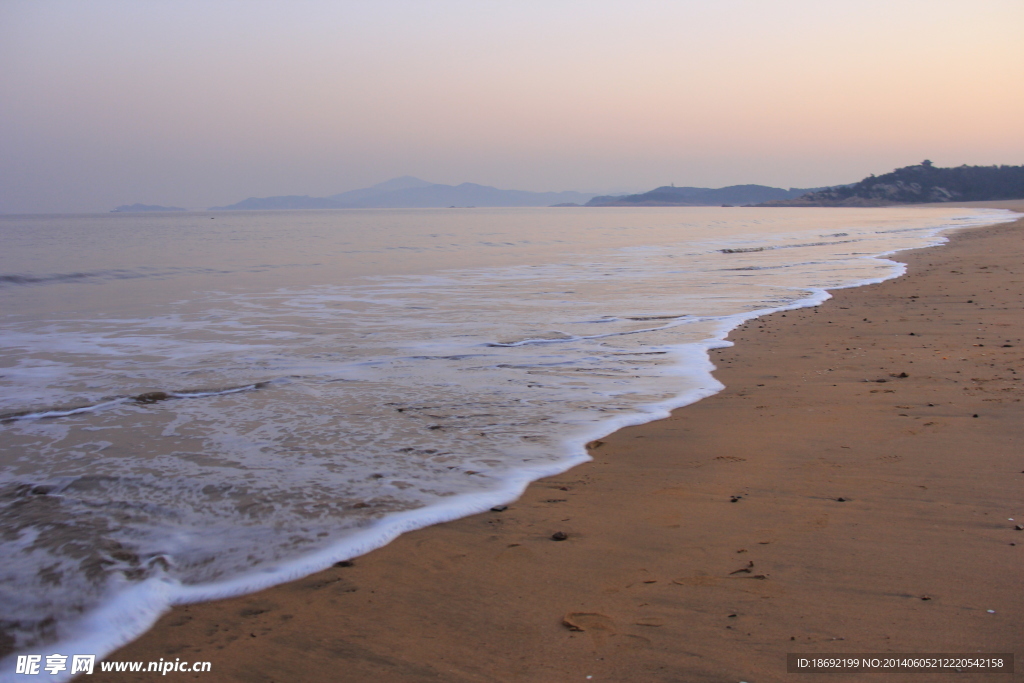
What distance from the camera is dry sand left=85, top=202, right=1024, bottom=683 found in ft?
7.31

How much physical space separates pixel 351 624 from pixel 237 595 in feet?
2.02

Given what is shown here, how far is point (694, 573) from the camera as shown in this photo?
2.72 meters

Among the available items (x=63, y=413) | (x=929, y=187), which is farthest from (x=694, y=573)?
(x=929, y=187)

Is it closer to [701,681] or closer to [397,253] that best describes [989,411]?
[701,681]

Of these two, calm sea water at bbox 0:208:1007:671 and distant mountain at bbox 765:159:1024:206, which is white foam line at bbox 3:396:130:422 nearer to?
calm sea water at bbox 0:208:1007:671

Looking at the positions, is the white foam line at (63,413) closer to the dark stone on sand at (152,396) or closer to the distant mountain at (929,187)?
the dark stone on sand at (152,396)

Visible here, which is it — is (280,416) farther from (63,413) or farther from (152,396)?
(63,413)

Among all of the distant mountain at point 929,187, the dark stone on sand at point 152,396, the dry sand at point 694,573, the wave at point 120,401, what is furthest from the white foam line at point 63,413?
the distant mountain at point 929,187

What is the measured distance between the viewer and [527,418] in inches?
202

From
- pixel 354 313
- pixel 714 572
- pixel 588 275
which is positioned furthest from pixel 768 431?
Answer: pixel 588 275

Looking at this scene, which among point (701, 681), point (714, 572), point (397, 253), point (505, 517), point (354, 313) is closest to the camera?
point (701, 681)

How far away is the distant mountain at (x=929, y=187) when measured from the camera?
140m

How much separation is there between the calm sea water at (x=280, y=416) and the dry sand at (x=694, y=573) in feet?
1.11

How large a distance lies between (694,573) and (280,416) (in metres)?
3.77
